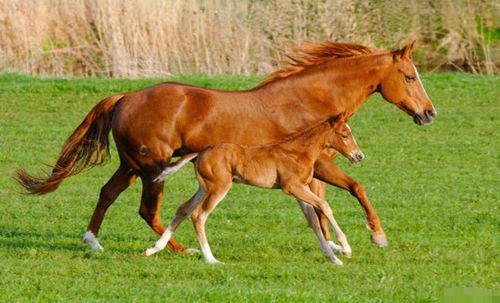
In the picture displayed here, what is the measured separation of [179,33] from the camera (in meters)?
22.3

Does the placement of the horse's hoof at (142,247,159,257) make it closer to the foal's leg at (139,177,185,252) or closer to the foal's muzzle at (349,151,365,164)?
the foal's leg at (139,177,185,252)

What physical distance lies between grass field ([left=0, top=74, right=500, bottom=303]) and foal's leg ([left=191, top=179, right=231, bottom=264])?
0.17 meters

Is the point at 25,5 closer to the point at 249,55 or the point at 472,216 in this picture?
the point at 249,55

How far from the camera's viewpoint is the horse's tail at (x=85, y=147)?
11.4 metres

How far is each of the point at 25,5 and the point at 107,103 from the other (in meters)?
11.6

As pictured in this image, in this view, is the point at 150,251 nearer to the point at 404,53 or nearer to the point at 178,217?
the point at 178,217

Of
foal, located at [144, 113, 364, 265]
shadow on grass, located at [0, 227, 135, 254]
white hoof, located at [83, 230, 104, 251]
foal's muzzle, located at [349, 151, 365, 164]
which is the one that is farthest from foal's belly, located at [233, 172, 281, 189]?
white hoof, located at [83, 230, 104, 251]

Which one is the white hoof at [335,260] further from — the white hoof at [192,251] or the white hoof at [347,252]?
the white hoof at [192,251]

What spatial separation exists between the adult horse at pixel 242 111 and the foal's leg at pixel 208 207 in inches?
33.0

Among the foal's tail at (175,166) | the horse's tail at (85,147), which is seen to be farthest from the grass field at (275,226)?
the foal's tail at (175,166)

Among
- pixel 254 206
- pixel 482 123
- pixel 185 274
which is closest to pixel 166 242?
pixel 185 274

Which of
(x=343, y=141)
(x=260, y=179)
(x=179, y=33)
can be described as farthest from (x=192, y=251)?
(x=179, y=33)

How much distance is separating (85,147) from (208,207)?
2.00 m

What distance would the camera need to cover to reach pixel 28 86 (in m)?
21.7
